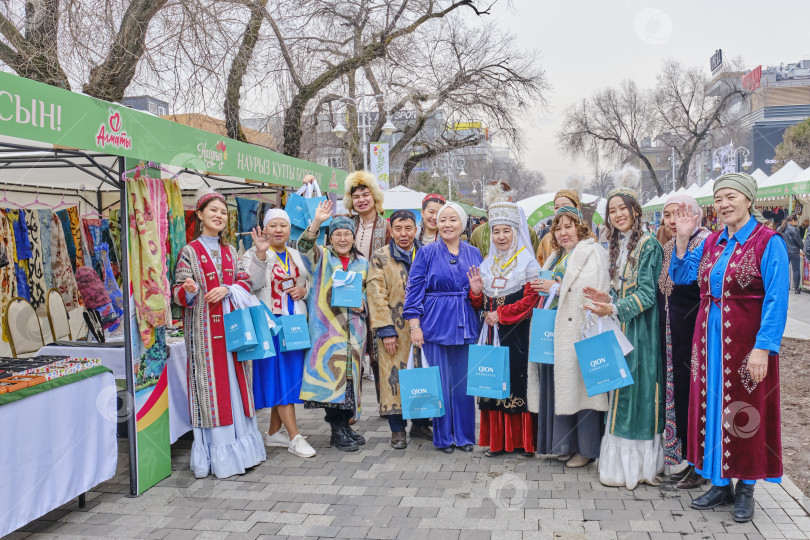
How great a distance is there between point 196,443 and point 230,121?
618 cm

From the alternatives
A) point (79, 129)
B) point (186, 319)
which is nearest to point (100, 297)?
point (186, 319)

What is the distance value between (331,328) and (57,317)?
2776 millimetres

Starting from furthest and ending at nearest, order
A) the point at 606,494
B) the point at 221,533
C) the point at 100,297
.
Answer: the point at 100,297 → the point at 606,494 → the point at 221,533

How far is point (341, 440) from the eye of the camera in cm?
486

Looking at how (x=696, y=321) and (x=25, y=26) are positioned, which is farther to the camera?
(x=25, y=26)

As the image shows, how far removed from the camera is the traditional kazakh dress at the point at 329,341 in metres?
4.61

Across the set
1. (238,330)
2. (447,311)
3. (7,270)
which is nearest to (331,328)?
(238,330)

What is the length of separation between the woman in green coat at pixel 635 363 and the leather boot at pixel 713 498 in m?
0.37

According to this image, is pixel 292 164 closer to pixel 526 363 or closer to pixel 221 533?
pixel 526 363

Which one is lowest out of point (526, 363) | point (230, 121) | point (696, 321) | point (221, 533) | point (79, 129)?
point (221, 533)

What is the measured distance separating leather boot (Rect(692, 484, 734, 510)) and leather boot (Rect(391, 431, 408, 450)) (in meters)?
2.07

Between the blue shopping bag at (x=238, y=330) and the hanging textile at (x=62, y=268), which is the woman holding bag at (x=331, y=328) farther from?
the hanging textile at (x=62, y=268)

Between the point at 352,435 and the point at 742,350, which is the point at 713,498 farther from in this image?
the point at 352,435

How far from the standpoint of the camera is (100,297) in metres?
5.20
